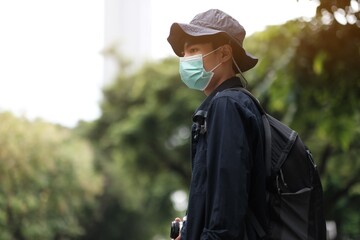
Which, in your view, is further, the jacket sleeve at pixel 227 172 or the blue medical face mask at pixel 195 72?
the blue medical face mask at pixel 195 72

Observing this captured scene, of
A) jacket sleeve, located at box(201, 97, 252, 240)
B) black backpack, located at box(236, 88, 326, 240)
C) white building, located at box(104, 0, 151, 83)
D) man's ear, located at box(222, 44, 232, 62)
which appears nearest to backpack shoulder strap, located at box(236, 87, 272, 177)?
black backpack, located at box(236, 88, 326, 240)

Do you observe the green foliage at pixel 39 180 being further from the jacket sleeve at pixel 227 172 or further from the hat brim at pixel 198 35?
the jacket sleeve at pixel 227 172

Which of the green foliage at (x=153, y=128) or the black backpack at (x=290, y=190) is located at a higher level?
the black backpack at (x=290, y=190)

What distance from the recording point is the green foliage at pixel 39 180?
30906mm

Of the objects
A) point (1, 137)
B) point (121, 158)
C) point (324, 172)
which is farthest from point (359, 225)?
point (121, 158)

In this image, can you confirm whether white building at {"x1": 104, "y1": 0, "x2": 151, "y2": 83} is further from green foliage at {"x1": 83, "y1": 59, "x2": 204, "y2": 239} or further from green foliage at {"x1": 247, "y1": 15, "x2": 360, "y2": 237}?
green foliage at {"x1": 247, "y1": 15, "x2": 360, "y2": 237}

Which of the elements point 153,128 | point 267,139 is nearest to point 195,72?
point 267,139

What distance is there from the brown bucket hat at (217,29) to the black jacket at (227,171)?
0.31 metres

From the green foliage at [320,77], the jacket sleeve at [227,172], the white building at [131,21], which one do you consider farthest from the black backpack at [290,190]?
the white building at [131,21]

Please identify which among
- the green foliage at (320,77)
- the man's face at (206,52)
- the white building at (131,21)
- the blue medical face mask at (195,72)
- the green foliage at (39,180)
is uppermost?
the man's face at (206,52)

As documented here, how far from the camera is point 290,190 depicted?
3625mm

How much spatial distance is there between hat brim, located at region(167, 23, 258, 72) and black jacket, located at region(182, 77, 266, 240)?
1.01ft

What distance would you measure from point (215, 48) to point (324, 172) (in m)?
23.0

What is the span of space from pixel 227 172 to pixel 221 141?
14 cm
